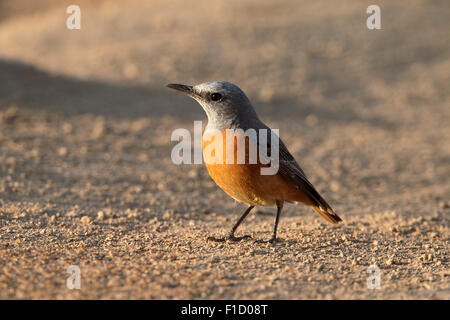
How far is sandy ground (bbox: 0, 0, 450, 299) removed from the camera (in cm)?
494

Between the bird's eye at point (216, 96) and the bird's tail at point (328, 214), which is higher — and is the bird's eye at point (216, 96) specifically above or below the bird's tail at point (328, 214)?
above

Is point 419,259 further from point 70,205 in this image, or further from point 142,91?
point 142,91

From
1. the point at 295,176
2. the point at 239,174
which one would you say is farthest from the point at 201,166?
the point at 239,174

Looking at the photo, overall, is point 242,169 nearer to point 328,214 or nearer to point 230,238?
point 230,238

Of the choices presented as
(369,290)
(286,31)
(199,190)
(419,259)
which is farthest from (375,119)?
(369,290)

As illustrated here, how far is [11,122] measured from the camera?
11.1m

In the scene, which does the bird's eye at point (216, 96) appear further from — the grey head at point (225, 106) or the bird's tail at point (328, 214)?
the bird's tail at point (328, 214)

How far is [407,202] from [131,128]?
18.6 ft

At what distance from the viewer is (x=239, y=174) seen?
5426 millimetres

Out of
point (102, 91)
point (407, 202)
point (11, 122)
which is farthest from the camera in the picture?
point (102, 91)

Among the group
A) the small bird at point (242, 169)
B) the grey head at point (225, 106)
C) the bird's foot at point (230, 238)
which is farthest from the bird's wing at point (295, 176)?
the bird's foot at point (230, 238)

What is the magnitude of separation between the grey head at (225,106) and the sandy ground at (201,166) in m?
1.21

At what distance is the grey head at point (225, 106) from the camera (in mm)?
5688

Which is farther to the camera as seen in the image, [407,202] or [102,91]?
[102,91]
